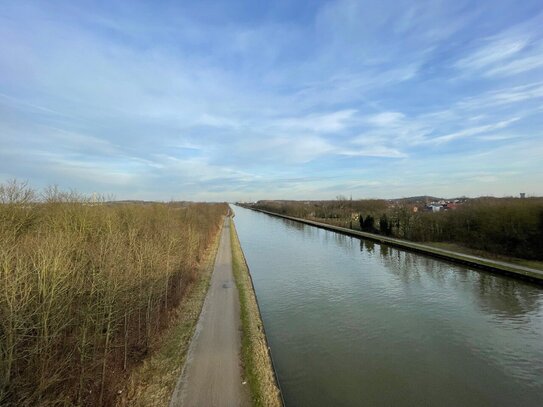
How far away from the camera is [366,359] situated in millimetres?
12781

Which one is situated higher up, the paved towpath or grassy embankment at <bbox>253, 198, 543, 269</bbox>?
grassy embankment at <bbox>253, 198, 543, 269</bbox>

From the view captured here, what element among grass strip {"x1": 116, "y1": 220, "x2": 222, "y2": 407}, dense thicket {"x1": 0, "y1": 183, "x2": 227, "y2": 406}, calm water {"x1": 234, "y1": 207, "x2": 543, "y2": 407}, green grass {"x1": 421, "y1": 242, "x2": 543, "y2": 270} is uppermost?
dense thicket {"x1": 0, "y1": 183, "x2": 227, "y2": 406}

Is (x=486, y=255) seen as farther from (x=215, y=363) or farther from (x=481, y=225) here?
(x=215, y=363)

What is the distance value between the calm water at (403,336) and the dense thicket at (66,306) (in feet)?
17.0

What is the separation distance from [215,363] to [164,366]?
5.14 ft

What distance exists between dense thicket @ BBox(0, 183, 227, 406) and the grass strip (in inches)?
18.1

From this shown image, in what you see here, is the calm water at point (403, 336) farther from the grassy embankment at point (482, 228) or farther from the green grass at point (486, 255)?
the grassy embankment at point (482, 228)

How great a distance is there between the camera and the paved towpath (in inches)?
355

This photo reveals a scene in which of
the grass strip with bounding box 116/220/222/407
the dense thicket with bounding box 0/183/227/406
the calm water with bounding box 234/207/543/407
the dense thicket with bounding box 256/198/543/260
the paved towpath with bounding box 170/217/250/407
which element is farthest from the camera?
the dense thicket with bounding box 256/198/543/260

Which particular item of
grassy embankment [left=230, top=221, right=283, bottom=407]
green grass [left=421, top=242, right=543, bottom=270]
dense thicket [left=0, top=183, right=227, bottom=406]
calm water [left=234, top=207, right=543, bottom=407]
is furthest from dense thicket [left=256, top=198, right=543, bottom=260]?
dense thicket [left=0, top=183, right=227, bottom=406]

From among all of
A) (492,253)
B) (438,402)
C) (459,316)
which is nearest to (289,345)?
(438,402)

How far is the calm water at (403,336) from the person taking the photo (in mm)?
10703

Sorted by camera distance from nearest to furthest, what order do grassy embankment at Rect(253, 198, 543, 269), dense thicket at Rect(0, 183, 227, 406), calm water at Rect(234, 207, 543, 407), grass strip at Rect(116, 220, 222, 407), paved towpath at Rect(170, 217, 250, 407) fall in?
dense thicket at Rect(0, 183, 227, 406) < paved towpath at Rect(170, 217, 250, 407) < grass strip at Rect(116, 220, 222, 407) < calm water at Rect(234, 207, 543, 407) < grassy embankment at Rect(253, 198, 543, 269)

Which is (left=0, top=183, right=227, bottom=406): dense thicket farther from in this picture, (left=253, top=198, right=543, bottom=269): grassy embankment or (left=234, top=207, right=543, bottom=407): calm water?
(left=253, top=198, right=543, bottom=269): grassy embankment
